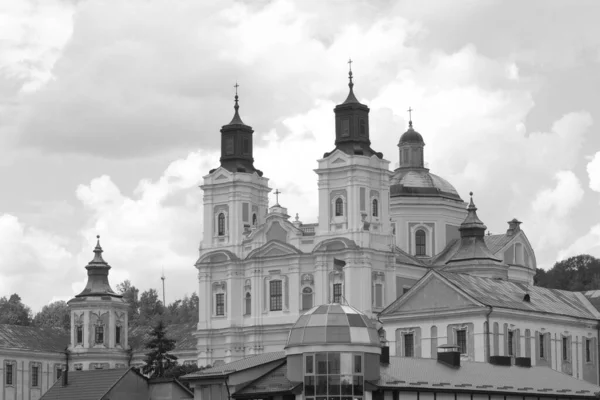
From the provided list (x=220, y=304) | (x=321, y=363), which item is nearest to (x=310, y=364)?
(x=321, y=363)

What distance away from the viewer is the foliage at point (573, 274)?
14788cm

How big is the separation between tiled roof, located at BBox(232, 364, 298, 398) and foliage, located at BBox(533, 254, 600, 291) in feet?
277

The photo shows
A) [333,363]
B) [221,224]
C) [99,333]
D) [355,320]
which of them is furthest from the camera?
[99,333]

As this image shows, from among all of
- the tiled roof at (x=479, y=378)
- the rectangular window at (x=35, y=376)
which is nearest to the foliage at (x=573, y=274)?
the rectangular window at (x=35, y=376)

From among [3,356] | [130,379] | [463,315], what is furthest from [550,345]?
[3,356]

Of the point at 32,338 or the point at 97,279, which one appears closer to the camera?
the point at 32,338

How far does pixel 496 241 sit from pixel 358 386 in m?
57.8

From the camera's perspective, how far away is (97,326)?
123 metres

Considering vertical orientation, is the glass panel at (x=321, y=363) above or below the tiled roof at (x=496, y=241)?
below

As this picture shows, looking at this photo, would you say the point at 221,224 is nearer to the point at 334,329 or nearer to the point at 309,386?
the point at 334,329

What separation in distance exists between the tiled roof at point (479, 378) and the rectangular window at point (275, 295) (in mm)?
36548

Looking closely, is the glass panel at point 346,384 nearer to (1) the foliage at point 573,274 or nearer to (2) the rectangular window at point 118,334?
(2) the rectangular window at point 118,334

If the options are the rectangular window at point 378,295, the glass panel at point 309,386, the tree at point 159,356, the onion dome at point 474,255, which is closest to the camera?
the glass panel at point 309,386

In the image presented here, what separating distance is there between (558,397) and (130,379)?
802 inches
